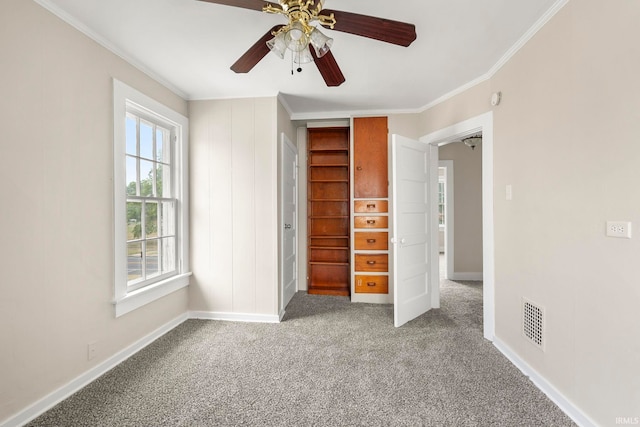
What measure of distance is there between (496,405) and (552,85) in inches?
80.1

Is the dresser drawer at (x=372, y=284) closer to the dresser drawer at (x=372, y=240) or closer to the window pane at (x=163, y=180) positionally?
the dresser drawer at (x=372, y=240)

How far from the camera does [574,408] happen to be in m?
1.55

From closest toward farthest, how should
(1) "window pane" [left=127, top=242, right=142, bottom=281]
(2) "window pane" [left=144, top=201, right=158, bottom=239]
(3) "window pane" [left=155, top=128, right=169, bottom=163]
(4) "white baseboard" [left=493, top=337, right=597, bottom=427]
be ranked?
(4) "white baseboard" [left=493, top=337, right=597, bottom=427] < (1) "window pane" [left=127, top=242, right=142, bottom=281] < (2) "window pane" [left=144, top=201, right=158, bottom=239] < (3) "window pane" [left=155, top=128, right=169, bottom=163]

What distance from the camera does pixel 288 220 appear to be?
3.62 m

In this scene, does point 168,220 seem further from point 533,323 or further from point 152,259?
point 533,323

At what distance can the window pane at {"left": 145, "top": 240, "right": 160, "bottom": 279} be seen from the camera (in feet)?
8.46

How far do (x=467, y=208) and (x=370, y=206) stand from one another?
2.22 metres

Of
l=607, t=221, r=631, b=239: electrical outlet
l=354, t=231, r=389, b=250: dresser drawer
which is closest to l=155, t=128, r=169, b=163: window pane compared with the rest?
l=354, t=231, r=389, b=250: dresser drawer

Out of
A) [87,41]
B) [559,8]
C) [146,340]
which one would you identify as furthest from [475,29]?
[146,340]

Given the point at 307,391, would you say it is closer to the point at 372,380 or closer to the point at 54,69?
the point at 372,380

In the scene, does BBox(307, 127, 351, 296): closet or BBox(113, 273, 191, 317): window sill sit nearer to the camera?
BBox(113, 273, 191, 317): window sill

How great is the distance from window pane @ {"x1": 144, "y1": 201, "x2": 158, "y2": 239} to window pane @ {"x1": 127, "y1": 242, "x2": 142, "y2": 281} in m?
0.17

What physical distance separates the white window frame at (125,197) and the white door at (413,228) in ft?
7.35

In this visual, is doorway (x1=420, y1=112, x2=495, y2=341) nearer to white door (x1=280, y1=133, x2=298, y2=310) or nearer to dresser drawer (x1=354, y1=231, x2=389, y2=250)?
dresser drawer (x1=354, y1=231, x2=389, y2=250)
